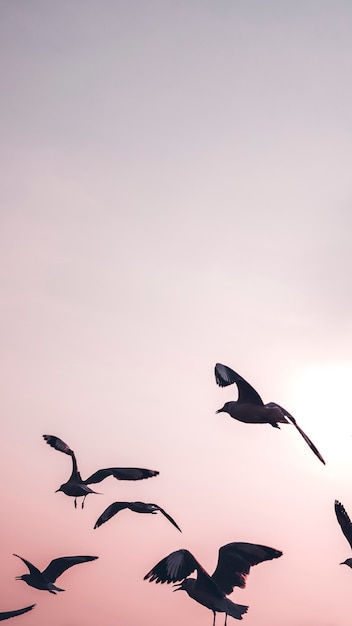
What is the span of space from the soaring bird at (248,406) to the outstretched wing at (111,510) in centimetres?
446

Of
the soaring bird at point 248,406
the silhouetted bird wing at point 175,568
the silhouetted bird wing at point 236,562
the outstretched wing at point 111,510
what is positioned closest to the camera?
the soaring bird at point 248,406

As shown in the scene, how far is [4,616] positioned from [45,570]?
168 cm

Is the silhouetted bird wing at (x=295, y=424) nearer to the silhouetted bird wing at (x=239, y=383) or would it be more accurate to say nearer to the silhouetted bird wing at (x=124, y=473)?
the silhouetted bird wing at (x=239, y=383)

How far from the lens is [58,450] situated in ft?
77.0

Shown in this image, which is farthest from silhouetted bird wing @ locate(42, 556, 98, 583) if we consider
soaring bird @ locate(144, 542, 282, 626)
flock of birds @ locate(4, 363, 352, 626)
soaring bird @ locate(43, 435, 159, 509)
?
soaring bird @ locate(144, 542, 282, 626)

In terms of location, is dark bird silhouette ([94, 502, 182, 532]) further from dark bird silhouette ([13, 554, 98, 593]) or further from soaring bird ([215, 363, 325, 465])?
soaring bird ([215, 363, 325, 465])

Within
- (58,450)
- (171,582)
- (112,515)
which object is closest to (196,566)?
(171,582)

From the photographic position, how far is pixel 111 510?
22.4 meters

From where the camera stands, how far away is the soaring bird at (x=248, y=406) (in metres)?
18.9

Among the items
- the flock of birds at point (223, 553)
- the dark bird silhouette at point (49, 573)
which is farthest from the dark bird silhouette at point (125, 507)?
the dark bird silhouette at point (49, 573)

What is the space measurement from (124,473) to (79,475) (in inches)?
74.8

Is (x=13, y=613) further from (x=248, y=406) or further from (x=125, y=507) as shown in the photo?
(x=248, y=406)

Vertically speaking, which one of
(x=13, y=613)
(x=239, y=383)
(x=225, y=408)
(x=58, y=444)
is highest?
(x=58, y=444)

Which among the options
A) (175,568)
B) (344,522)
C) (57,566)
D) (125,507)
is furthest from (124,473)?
(344,522)
